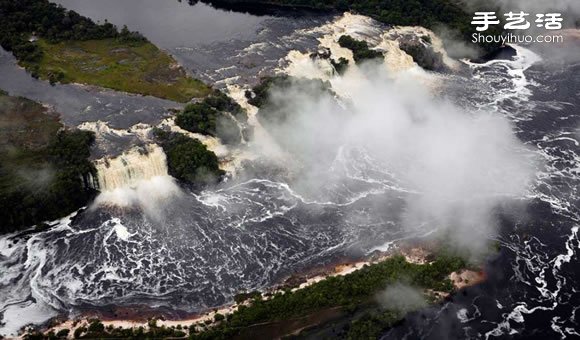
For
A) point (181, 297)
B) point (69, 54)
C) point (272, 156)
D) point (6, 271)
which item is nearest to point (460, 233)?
point (272, 156)

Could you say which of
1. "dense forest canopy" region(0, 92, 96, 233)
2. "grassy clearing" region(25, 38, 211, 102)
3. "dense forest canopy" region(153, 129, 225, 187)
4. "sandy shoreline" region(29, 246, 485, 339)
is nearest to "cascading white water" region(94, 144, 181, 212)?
"dense forest canopy" region(153, 129, 225, 187)

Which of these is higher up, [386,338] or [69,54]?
[69,54]

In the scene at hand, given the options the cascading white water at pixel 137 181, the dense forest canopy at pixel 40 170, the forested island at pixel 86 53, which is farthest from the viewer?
the forested island at pixel 86 53

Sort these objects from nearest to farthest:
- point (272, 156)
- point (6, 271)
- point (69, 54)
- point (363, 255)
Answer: point (6, 271), point (363, 255), point (272, 156), point (69, 54)

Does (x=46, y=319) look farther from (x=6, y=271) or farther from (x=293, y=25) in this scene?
(x=293, y=25)

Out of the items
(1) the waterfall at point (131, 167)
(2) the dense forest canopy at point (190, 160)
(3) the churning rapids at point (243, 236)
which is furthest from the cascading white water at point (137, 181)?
(2) the dense forest canopy at point (190, 160)

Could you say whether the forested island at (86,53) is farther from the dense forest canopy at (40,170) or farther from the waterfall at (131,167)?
the dense forest canopy at (40,170)
